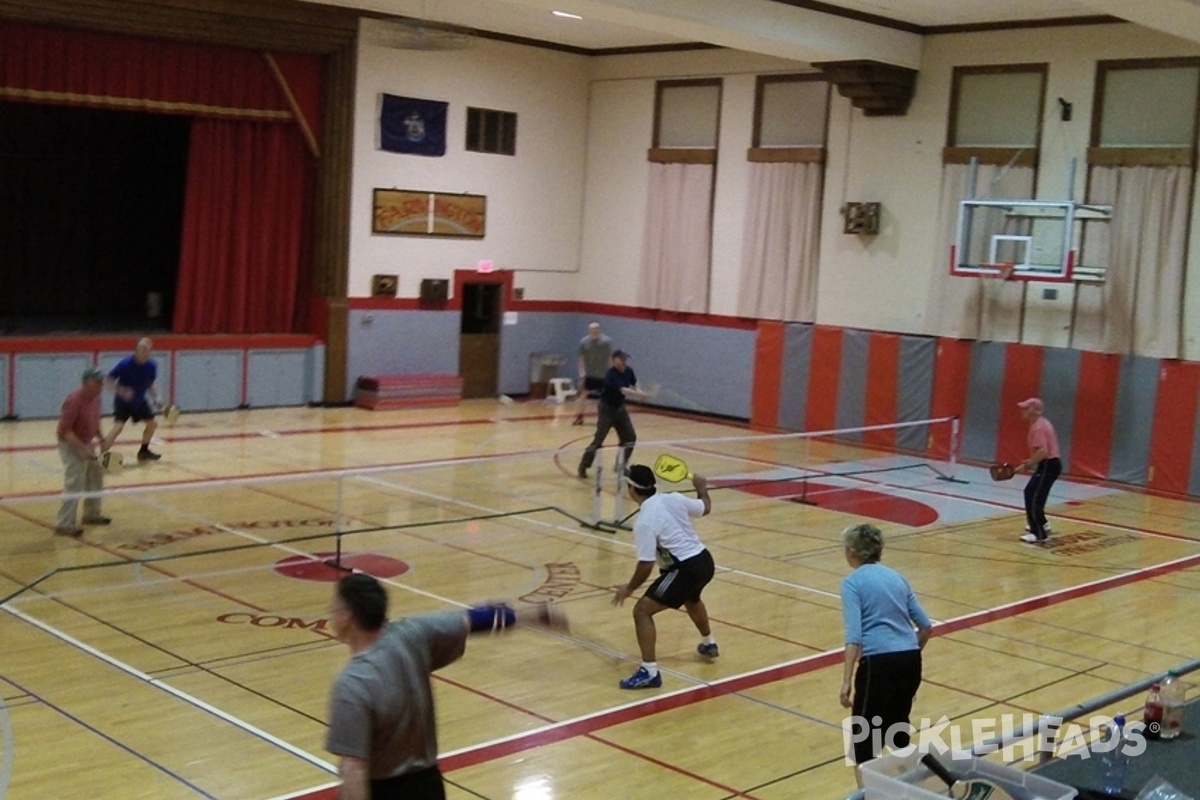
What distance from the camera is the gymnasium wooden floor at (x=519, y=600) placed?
840 cm

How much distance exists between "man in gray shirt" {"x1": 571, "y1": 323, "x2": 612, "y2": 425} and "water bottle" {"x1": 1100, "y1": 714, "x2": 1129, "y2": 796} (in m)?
15.5

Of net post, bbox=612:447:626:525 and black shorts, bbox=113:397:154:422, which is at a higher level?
black shorts, bbox=113:397:154:422

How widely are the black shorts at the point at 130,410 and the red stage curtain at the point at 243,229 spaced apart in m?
7.48

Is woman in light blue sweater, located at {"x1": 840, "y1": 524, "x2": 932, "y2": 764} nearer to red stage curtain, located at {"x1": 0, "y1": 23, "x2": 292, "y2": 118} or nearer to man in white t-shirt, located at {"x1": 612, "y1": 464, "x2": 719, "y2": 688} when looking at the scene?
man in white t-shirt, located at {"x1": 612, "y1": 464, "x2": 719, "y2": 688}

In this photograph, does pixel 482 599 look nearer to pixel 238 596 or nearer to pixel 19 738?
pixel 238 596

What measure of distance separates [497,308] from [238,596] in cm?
1678

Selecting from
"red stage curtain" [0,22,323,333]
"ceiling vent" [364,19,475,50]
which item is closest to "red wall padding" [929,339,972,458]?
"ceiling vent" [364,19,475,50]

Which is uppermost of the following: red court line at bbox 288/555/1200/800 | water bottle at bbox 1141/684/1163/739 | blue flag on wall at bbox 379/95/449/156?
blue flag on wall at bbox 379/95/449/156

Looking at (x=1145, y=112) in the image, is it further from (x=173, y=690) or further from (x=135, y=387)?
(x=173, y=690)

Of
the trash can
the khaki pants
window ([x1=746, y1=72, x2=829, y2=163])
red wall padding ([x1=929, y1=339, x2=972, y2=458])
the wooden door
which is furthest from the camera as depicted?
the trash can

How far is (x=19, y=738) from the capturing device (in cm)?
833

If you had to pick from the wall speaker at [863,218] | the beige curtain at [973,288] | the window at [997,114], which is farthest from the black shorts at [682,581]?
the wall speaker at [863,218]

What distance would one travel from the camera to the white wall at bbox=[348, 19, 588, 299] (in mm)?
25766

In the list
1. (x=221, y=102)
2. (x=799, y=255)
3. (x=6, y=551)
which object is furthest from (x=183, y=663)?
(x=799, y=255)
